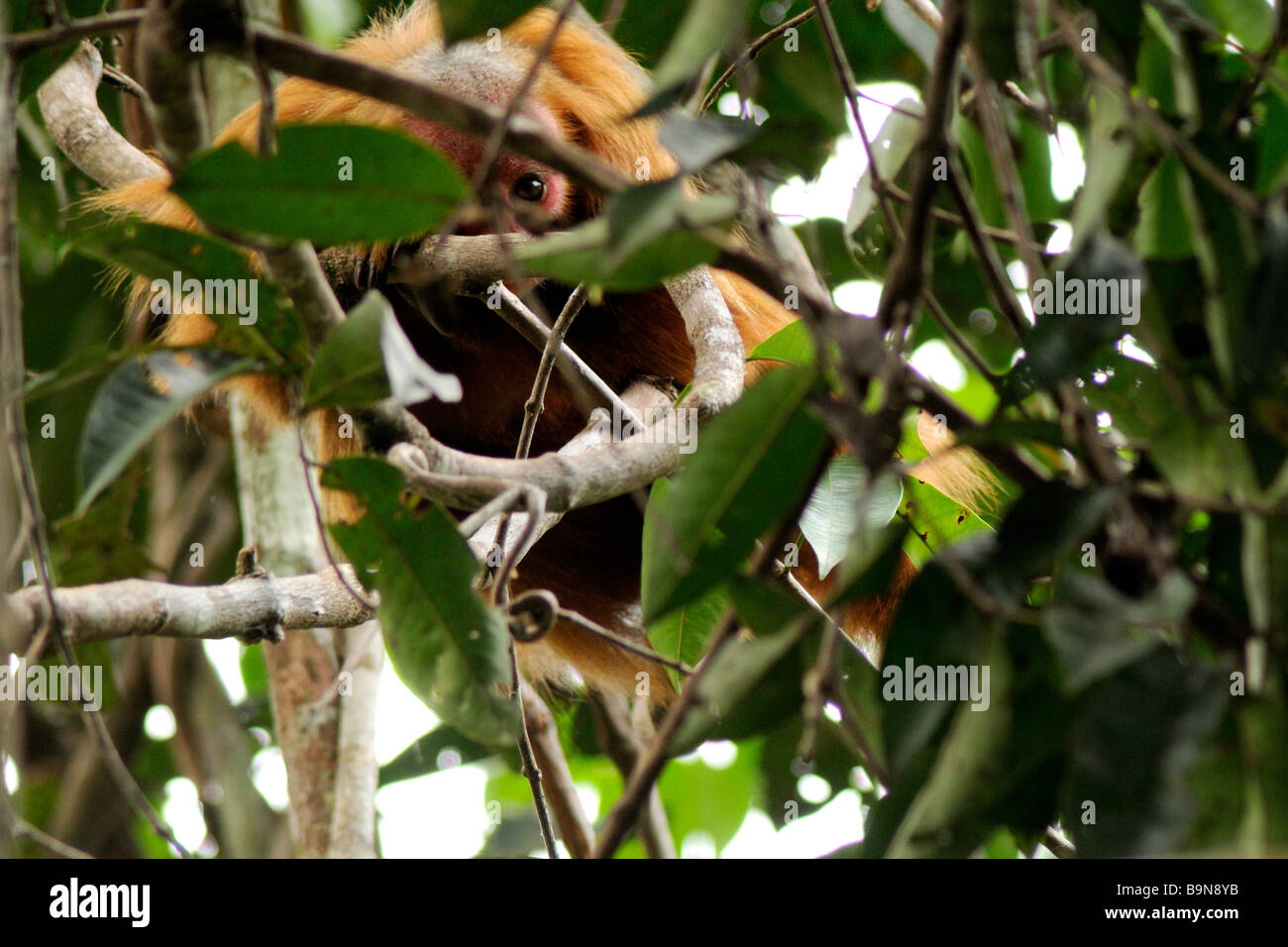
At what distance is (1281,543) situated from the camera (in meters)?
0.80

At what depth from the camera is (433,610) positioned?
4.08ft

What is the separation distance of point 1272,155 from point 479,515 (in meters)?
0.94

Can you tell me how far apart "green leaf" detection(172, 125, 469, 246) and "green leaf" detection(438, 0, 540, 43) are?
0.20m

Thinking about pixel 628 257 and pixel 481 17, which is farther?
pixel 481 17

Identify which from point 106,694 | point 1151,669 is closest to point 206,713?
point 106,694

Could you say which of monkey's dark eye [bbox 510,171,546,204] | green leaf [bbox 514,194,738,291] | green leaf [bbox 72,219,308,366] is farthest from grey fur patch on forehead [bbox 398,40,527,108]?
green leaf [bbox 514,194,738,291]

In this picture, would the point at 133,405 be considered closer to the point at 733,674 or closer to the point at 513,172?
the point at 733,674

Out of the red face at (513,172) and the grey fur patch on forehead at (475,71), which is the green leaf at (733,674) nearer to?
the red face at (513,172)

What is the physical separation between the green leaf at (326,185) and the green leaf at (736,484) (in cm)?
30

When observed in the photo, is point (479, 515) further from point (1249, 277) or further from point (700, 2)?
point (1249, 277)

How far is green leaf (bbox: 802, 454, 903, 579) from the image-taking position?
5.24 feet

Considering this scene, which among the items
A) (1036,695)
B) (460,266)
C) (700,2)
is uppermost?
(460,266)

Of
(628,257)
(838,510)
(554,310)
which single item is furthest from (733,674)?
(554,310)

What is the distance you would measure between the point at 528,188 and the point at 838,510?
113 centimetres
